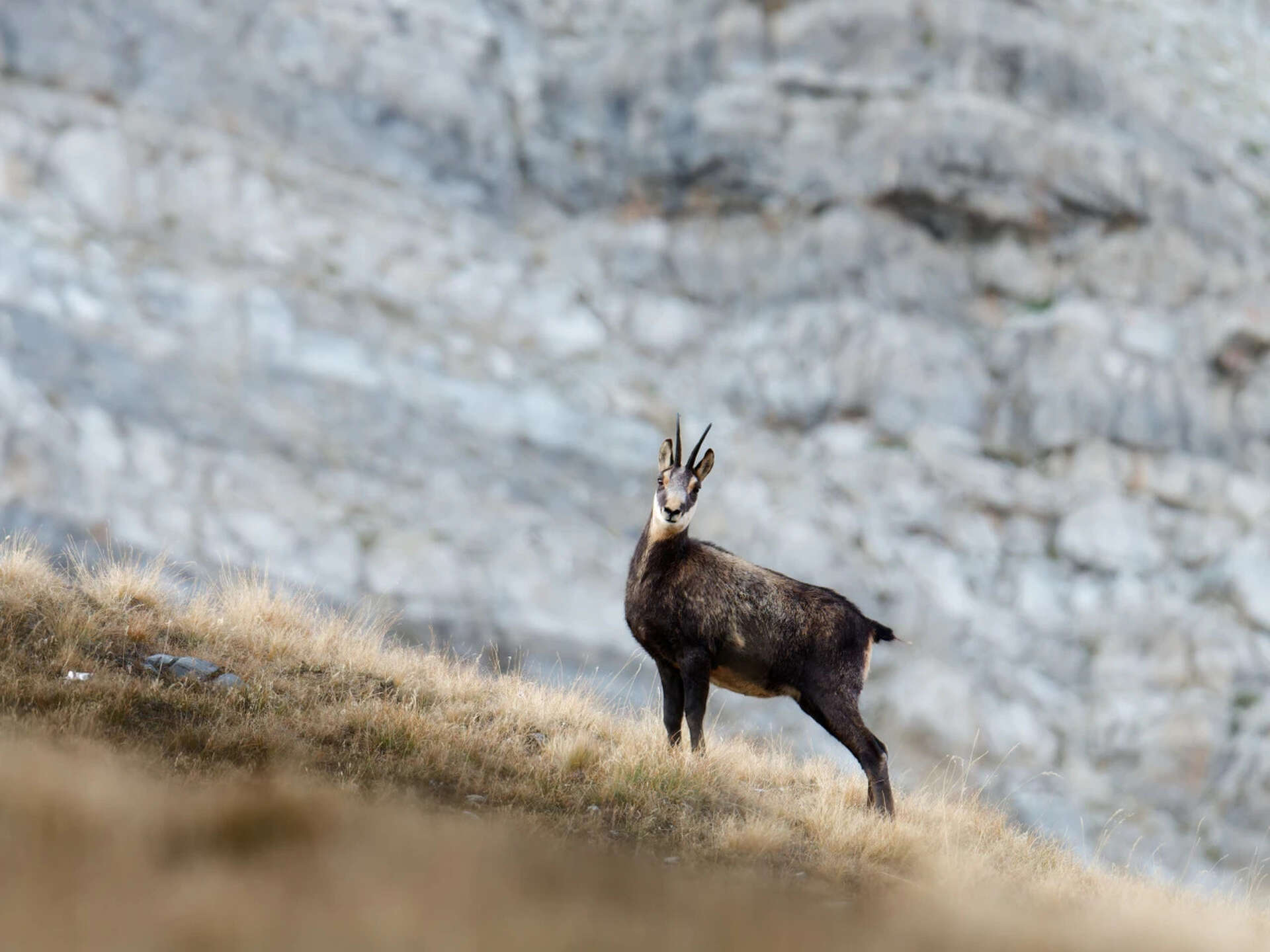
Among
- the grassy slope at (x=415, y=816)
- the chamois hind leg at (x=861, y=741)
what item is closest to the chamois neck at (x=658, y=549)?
the grassy slope at (x=415, y=816)

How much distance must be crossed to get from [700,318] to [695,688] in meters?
75.7

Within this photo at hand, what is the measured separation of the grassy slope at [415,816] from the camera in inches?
166

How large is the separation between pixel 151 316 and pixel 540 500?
93.1ft

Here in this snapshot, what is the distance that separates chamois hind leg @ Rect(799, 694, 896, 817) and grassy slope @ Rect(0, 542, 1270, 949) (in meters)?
0.26

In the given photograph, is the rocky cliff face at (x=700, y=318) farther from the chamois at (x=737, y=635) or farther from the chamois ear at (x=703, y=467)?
the chamois at (x=737, y=635)

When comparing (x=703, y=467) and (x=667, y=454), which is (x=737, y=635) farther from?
(x=667, y=454)

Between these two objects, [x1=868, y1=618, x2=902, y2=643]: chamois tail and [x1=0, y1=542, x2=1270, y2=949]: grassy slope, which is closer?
[x1=0, y1=542, x2=1270, y2=949]: grassy slope

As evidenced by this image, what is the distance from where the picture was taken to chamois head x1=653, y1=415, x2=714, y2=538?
31.9 feet

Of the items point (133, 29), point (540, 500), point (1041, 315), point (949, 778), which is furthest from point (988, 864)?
point (133, 29)

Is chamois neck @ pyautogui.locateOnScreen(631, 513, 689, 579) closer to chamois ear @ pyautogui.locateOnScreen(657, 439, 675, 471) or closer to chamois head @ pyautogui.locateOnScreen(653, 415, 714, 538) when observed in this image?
chamois head @ pyautogui.locateOnScreen(653, 415, 714, 538)

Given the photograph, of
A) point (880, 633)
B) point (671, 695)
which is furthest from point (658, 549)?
point (880, 633)

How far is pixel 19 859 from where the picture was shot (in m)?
4.12

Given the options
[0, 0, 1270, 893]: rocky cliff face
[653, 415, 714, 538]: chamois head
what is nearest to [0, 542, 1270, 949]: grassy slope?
[653, 415, 714, 538]: chamois head

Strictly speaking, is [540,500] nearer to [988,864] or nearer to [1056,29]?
[1056,29]
